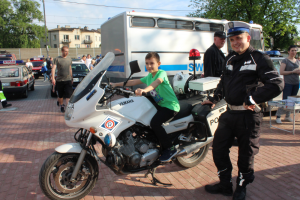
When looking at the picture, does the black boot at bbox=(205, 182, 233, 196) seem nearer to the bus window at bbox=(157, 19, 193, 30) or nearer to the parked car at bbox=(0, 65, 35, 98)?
the bus window at bbox=(157, 19, 193, 30)

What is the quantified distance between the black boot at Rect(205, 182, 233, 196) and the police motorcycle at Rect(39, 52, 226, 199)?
600 mm

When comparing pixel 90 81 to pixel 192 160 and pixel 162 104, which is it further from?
pixel 192 160

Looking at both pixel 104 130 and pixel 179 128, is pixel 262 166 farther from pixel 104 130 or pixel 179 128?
pixel 104 130

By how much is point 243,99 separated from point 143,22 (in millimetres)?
6696

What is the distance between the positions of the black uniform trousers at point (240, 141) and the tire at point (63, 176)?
1576 millimetres

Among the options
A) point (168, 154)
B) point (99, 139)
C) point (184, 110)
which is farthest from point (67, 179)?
point (184, 110)

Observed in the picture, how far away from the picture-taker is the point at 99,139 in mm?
2879

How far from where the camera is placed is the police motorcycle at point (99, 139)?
272 cm

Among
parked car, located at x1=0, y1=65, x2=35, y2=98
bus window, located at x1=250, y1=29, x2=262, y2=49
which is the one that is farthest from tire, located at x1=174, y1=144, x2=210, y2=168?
parked car, located at x1=0, y1=65, x2=35, y2=98

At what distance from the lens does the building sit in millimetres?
78000

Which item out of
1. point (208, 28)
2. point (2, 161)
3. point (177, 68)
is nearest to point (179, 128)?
point (2, 161)

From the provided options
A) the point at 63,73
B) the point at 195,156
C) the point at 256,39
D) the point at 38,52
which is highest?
the point at 38,52

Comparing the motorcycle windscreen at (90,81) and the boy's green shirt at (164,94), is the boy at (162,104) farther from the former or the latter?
the motorcycle windscreen at (90,81)

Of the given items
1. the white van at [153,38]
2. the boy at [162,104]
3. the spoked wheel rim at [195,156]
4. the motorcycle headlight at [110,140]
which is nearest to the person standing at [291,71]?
the spoked wheel rim at [195,156]
